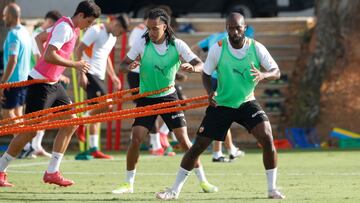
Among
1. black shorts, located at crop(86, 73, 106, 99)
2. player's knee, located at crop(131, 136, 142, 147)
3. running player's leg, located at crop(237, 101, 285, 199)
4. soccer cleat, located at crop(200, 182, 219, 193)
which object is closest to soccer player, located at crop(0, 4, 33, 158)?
black shorts, located at crop(86, 73, 106, 99)

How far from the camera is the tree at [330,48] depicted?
2530 cm

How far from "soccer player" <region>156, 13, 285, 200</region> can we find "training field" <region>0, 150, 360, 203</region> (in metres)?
0.50

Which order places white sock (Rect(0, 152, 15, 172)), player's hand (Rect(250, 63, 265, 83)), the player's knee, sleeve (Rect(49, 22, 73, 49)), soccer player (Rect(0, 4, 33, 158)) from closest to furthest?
player's hand (Rect(250, 63, 265, 83))
the player's knee
sleeve (Rect(49, 22, 73, 49))
white sock (Rect(0, 152, 15, 172))
soccer player (Rect(0, 4, 33, 158))

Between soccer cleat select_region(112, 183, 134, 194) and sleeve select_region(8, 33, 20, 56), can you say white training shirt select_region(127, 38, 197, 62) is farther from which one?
sleeve select_region(8, 33, 20, 56)

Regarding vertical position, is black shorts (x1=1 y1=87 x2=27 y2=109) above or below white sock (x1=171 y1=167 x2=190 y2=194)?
below

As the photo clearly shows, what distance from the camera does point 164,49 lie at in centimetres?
1366

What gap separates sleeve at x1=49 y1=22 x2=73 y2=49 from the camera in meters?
13.8

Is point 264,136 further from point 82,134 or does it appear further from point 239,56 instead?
point 82,134

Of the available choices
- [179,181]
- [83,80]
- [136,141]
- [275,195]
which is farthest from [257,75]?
[83,80]

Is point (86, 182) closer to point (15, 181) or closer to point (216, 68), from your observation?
point (15, 181)

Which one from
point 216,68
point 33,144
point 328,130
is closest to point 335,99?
point 328,130

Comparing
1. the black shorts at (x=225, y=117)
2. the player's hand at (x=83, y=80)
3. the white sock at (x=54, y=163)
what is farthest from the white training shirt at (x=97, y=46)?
the black shorts at (x=225, y=117)

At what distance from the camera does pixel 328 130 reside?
24.3 m

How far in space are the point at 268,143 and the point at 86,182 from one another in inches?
131
